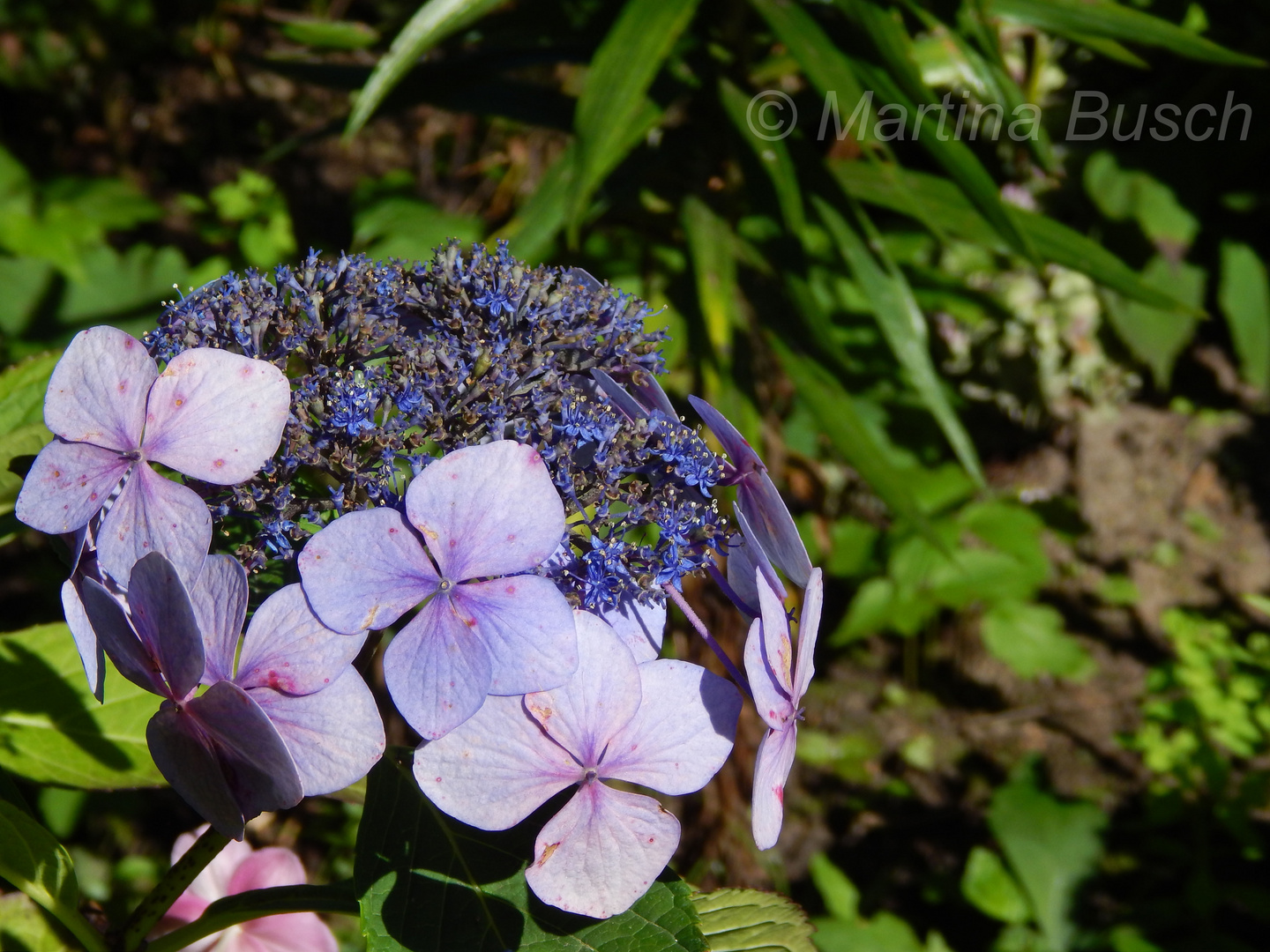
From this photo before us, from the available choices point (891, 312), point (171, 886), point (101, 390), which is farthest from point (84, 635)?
point (891, 312)

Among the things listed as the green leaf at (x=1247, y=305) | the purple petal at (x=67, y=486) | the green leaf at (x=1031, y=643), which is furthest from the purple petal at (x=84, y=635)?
the green leaf at (x=1247, y=305)

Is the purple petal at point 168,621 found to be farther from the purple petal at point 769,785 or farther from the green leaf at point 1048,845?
the green leaf at point 1048,845

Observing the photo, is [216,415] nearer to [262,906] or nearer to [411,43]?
[262,906]

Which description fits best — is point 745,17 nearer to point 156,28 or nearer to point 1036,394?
point 1036,394

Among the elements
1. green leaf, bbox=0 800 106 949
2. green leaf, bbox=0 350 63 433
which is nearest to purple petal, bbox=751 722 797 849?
green leaf, bbox=0 800 106 949

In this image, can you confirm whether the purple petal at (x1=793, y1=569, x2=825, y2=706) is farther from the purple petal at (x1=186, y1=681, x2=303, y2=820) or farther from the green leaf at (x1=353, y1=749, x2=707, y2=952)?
the purple petal at (x1=186, y1=681, x2=303, y2=820)

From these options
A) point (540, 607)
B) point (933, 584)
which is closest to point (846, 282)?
point (933, 584)

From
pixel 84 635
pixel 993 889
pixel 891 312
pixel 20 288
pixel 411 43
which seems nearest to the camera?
pixel 84 635
